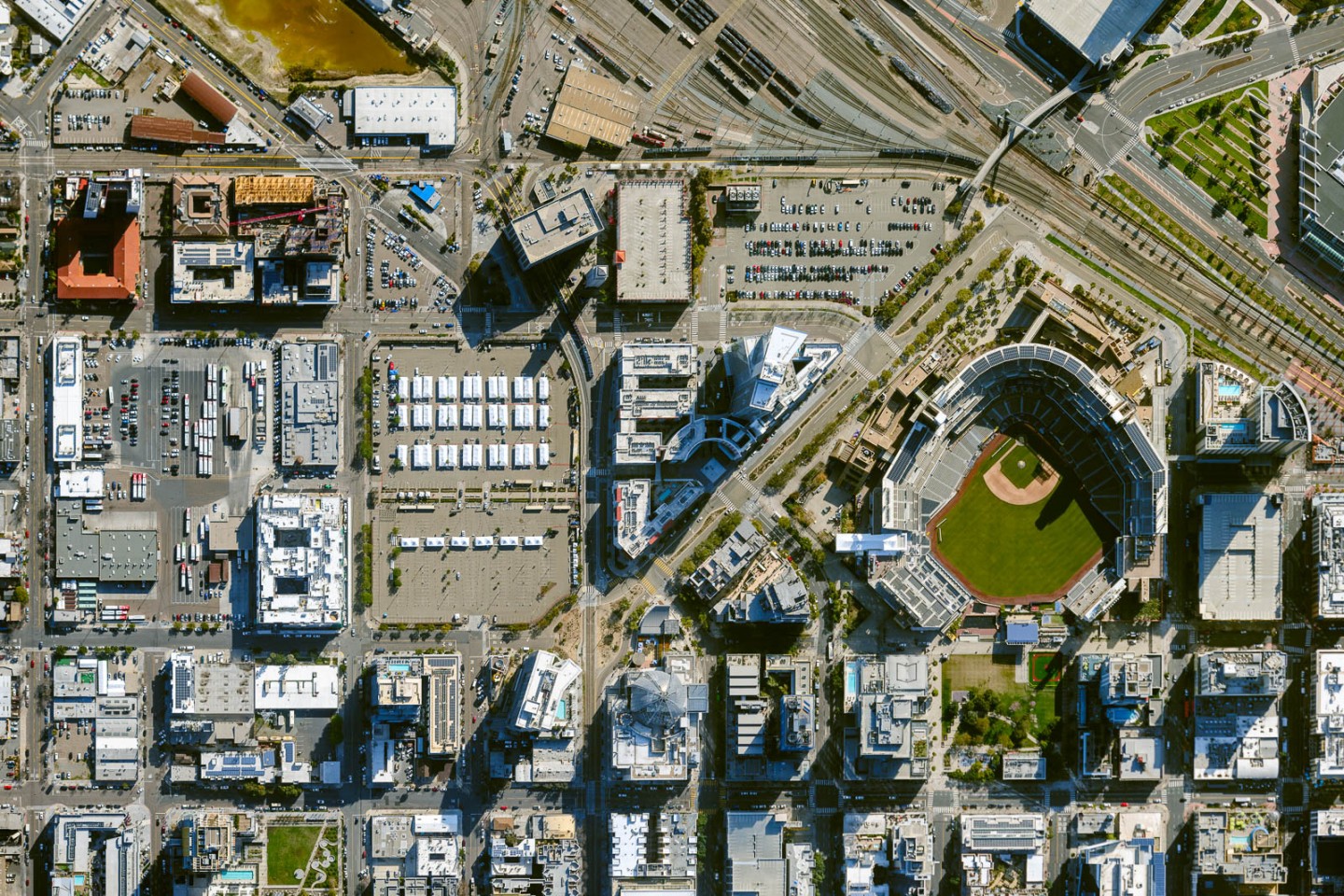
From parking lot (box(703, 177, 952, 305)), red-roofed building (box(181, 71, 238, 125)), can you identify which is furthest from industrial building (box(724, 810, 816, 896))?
red-roofed building (box(181, 71, 238, 125))

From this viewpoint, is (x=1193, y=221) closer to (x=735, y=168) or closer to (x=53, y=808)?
(x=735, y=168)

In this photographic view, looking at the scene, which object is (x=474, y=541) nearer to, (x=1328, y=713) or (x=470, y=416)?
(x=470, y=416)

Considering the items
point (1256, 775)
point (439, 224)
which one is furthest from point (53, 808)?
point (1256, 775)

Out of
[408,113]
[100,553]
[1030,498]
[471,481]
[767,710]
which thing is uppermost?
[408,113]

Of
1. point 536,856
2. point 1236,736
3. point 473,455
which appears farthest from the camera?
point 1236,736

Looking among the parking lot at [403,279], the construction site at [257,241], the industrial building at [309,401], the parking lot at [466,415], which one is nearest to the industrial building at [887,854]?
the parking lot at [466,415]

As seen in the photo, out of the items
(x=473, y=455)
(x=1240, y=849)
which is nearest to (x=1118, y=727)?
(x=1240, y=849)

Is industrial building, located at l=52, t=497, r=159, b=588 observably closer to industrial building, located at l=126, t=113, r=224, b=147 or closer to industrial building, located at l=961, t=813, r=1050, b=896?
industrial building, located at l=126, t=113, r=224, b=147
